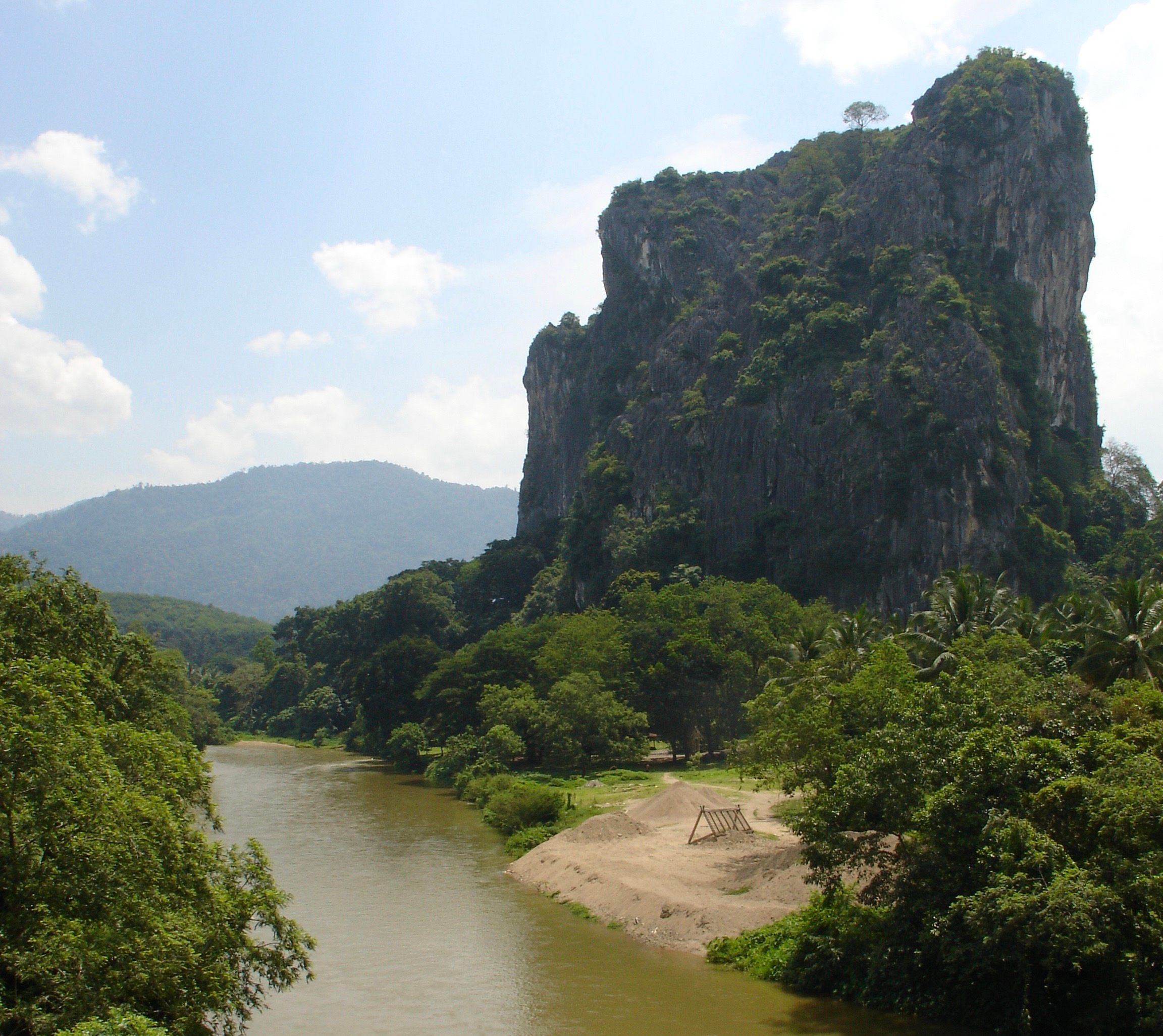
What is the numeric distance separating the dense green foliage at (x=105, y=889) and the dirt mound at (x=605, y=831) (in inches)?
784

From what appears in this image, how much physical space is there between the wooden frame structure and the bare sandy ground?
339 mm

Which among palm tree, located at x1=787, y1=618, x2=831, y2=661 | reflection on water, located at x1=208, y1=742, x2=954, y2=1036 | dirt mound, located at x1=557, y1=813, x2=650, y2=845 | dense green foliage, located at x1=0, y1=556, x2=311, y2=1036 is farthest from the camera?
palm tree, located at x1=787, y1=618, x2=831, y2=661

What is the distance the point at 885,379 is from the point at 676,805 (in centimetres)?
5061

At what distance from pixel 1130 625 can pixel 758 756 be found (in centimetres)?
1198

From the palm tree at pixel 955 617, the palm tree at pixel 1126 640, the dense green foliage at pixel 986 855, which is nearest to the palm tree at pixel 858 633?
the palm tree at pixel 955 617

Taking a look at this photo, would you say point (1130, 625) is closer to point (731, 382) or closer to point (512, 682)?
point (512, 682)

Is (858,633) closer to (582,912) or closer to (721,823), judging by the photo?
(721,823)

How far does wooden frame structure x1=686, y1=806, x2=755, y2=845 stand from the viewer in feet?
117

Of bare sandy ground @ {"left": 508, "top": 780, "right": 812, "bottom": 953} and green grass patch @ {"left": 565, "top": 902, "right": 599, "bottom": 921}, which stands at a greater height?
bare sandy ground @ {"left": 508, "top": 780, "right": 812, "bottom": 953}

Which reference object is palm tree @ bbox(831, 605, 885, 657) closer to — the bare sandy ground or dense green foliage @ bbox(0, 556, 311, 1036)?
the bare sandy ground

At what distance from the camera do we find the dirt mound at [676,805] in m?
40.1

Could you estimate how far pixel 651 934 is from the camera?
28.1 meters

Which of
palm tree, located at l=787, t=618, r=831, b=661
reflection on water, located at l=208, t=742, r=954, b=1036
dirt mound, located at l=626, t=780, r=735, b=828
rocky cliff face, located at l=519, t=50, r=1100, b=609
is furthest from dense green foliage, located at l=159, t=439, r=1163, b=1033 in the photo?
rocky cliff face, located at l=519, t=50, r=1100, b=609

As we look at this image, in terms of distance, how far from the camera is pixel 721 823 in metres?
37.0
